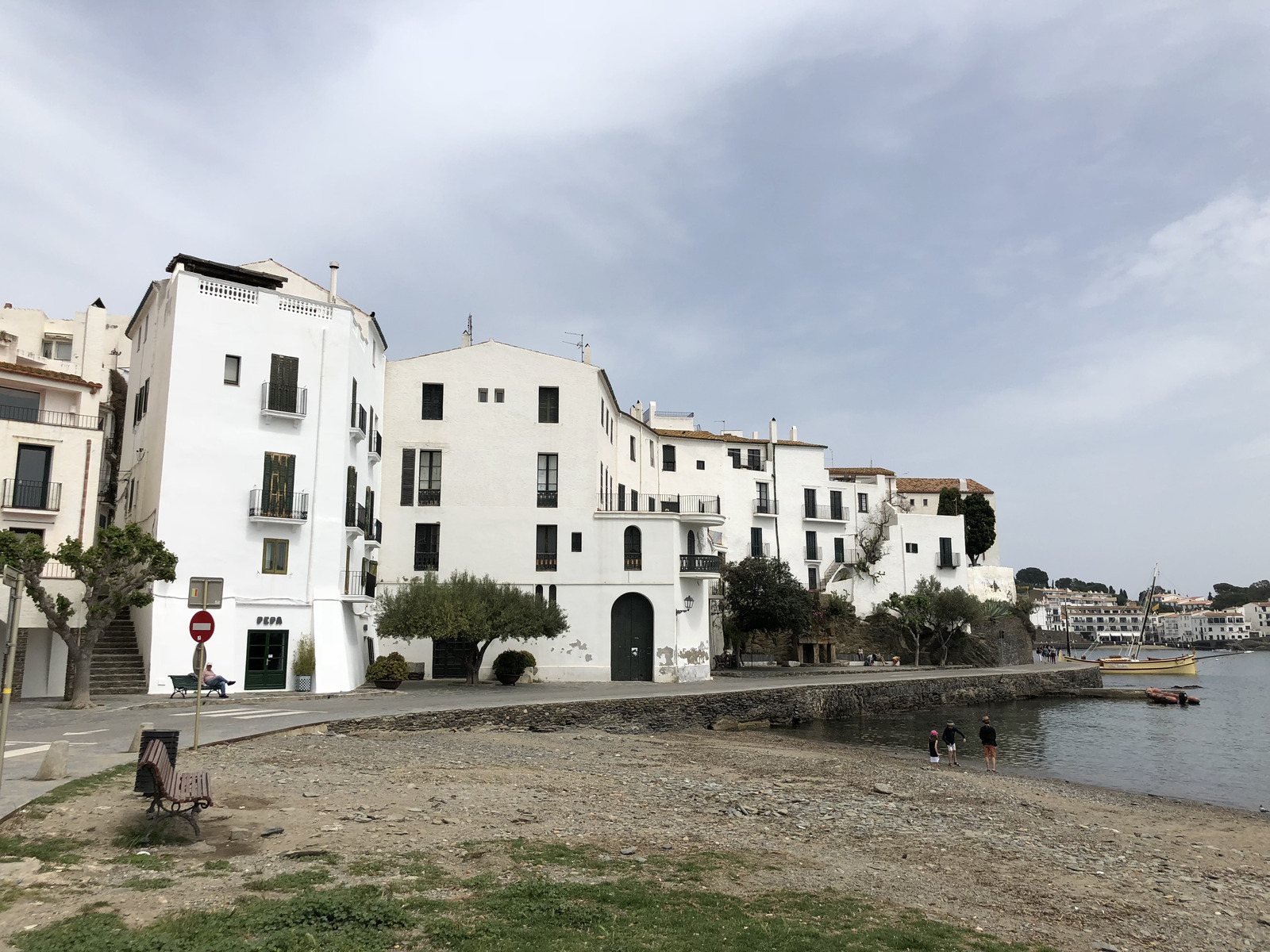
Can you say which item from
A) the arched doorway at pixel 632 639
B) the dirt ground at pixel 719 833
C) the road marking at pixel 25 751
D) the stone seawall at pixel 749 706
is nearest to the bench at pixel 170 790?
the dirt ground at pixel 719 833

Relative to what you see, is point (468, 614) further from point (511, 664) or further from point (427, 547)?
point (427, 547)

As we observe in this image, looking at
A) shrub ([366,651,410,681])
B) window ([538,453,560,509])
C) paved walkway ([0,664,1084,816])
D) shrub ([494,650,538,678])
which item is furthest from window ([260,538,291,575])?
window ([538,453,560,509])

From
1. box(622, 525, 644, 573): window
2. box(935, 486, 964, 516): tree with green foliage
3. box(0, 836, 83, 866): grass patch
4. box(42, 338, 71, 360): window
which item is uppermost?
box(42, 338, 71, 360): window

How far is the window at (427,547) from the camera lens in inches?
1690

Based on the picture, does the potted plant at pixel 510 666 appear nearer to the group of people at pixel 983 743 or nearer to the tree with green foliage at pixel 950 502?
the group of people at pixel 983 743

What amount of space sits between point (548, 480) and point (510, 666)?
31.2 feet

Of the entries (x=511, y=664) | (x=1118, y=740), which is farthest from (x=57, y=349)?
(x=1118, y=740)

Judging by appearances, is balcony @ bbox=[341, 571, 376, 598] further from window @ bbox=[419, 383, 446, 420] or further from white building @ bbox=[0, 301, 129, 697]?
window @ bbox=[419, 383, 446, 420]

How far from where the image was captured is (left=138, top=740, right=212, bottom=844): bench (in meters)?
10.4

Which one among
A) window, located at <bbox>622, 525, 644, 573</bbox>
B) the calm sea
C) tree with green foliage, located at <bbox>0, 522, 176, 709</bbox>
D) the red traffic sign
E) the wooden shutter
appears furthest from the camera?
the wooden shutter

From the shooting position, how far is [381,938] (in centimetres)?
748

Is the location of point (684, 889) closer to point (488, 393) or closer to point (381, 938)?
point (381, 938)

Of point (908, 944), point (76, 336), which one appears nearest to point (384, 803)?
point (908, 944)

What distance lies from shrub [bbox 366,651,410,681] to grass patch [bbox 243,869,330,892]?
27.3 m
